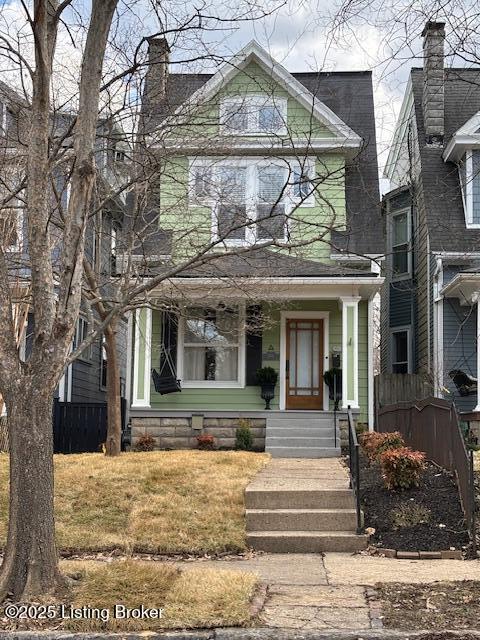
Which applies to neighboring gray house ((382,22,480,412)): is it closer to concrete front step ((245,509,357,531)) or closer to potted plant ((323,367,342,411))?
potted plant ((323,367,342,411))

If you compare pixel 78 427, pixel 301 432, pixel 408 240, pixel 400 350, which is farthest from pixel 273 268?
pixel 400 350

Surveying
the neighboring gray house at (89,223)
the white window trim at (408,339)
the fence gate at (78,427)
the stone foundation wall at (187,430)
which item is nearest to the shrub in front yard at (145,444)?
the stone foundation wall at (187,430)

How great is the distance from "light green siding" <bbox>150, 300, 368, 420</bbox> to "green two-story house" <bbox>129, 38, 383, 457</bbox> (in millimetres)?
25

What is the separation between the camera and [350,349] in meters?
15.2

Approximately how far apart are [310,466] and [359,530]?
3.23 m

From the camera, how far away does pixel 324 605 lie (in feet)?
19.6

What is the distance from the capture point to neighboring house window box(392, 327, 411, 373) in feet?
69.0

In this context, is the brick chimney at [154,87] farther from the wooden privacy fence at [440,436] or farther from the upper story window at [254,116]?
the wooden privacy fence at [440,436]

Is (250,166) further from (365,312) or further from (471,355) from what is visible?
(471,355)

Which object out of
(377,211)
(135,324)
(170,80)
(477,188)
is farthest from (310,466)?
(477,188)

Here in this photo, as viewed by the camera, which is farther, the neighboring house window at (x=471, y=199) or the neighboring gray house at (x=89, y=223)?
the neighboring house window at (x=471, y=199)

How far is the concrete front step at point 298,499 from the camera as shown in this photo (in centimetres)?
938

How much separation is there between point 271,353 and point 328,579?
9.66 meters

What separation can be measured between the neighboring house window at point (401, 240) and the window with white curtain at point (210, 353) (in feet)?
20.3
